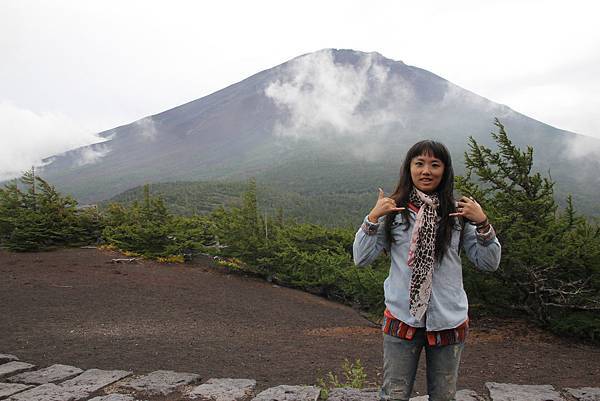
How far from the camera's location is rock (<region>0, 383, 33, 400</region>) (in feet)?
10.00

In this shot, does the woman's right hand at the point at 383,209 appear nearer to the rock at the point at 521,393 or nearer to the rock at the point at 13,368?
the rock at the point at 521,393

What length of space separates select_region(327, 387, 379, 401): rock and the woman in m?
1.05

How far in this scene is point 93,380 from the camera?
11.0 feet

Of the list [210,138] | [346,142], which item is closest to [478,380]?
[346,142]

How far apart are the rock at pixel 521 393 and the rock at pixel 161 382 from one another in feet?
7.36

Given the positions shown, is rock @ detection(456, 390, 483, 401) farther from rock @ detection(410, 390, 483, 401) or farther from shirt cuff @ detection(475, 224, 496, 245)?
shirt cuff @ detection(475, 224, 496, 245)

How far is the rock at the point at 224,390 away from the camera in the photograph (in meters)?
3.08

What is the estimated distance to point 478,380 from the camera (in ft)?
12.2

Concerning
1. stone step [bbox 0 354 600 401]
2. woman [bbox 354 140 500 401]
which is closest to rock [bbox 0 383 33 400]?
stone step [bbox 0 354 600 401]

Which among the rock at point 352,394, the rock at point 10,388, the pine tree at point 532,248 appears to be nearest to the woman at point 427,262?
the rock at point 352,394

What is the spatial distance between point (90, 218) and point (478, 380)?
1088cm

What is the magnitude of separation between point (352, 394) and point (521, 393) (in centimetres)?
119

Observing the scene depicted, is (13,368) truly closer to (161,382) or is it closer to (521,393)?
(161,382)

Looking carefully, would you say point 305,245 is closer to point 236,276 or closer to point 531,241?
point 236,276
